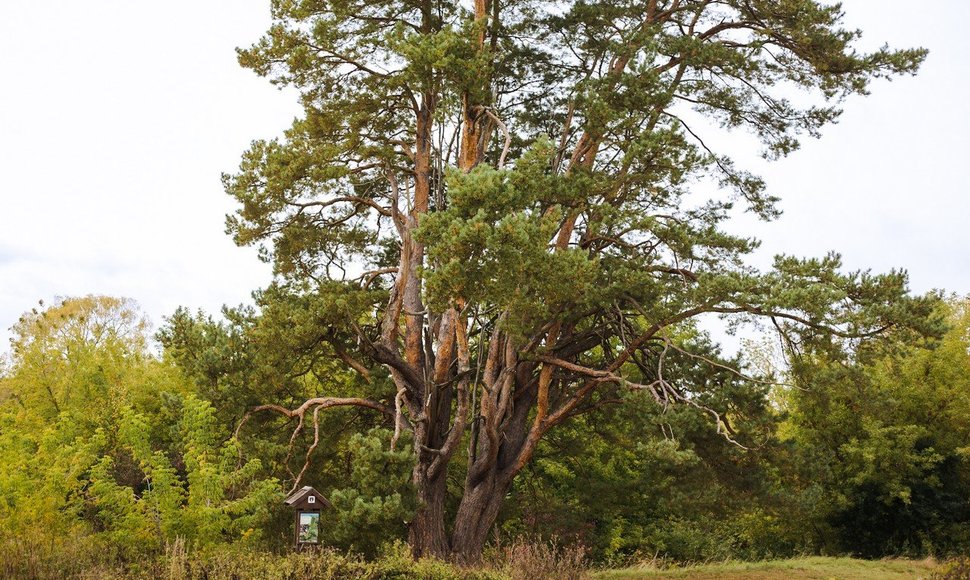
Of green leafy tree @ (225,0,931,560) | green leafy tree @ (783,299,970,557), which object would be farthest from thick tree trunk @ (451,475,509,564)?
green leafy tree @ (783,299,970,557)

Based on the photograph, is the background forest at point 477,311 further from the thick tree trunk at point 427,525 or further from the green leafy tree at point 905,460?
Answer: the green leafy tree at point 905,460

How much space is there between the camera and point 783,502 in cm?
1421

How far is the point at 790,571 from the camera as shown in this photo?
53.0 ft

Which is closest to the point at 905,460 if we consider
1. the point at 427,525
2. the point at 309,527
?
the point at 427,525

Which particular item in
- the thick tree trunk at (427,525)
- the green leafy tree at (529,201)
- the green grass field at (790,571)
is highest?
the green leafy tree at (529,201)

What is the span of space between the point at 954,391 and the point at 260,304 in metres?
18.1

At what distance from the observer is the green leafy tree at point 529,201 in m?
12.0

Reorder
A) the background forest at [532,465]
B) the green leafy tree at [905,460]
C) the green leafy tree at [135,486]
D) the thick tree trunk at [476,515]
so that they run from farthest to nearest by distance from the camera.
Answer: the green leafy tree at [905,460] → the thick tree trunk at [476,515] → the background forest at [532,465] → the green leafy tree at [135,486]

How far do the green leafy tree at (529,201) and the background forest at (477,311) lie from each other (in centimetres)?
5

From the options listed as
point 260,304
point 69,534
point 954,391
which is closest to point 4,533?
point 69,534

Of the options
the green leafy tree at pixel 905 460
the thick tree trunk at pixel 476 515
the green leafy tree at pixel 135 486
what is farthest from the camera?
the green leafy tree at pixel 905 460

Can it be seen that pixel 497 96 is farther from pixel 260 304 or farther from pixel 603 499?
pixel 603 499

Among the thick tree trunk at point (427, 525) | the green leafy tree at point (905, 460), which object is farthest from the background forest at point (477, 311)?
the green leafy tree at point (905, 460)

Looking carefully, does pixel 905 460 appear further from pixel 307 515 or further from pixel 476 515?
pixel 307 515
